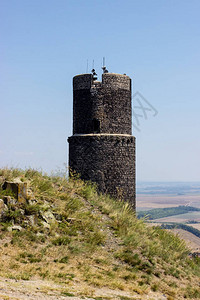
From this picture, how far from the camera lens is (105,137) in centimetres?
1717

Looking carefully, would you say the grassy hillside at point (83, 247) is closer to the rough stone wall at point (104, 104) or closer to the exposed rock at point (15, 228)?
the exposed rock at point (15, 228)

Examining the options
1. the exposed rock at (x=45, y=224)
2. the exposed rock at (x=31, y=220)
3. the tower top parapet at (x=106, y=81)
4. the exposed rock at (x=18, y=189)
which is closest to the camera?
the exposed rock at (x=31, y=220)

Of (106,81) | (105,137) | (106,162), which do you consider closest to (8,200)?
(106,162)

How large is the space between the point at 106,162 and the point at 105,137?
1.28 meters

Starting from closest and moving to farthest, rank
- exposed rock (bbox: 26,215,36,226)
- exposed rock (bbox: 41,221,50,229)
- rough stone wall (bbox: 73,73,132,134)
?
exposed rock (bbox: 26,215,36,226), exposed rock (bbox: 41,221,50,229), rough stone wall (bbox: 73,73,132,134)

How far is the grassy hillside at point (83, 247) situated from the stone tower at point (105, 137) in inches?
94.8

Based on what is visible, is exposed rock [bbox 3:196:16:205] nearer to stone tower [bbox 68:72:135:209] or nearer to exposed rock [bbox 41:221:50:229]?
exposed rock [bbox 41:221:50:229]

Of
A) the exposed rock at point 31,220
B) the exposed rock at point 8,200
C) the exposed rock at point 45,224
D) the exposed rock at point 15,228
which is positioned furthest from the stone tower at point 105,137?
the exposed rock at point 15,228

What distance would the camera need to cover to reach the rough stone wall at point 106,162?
56.3 feet

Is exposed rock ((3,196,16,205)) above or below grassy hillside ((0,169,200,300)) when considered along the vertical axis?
above

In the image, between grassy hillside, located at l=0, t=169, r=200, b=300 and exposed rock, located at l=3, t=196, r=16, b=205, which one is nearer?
grassy hillside, located at l=0, t=169, r=200, b=300

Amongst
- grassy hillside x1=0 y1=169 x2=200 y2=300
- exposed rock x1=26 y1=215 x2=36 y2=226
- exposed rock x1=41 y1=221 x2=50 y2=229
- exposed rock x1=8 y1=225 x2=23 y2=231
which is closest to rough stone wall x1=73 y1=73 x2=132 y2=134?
grassy hillside x1=0 y1=169 x2=200 y2=300

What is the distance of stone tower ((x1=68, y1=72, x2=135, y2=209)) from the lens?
17.2m

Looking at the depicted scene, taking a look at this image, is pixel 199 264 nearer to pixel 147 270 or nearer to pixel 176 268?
pixel 176 268
